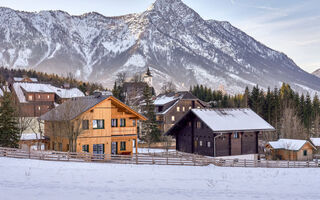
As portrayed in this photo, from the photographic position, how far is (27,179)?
61.4 ft

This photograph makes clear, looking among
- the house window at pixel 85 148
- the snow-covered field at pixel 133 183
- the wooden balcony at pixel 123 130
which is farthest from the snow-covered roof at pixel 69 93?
the snow-covered field at pixel 133 183

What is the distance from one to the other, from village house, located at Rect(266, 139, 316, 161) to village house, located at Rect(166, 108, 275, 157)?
34.9ft

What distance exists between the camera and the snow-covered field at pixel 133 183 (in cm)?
1641

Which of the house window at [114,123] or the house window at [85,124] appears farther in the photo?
the house window at [114,123]

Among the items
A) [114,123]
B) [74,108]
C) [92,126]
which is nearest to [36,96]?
[114,123]

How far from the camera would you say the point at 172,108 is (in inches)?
2874

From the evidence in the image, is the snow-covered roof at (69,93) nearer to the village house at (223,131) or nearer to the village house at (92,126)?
the village house at (223,131)

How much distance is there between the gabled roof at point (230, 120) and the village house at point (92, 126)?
996cm

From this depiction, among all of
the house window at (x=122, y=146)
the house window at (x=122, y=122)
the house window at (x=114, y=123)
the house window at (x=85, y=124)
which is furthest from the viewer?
the house window at (x=122, y=122)

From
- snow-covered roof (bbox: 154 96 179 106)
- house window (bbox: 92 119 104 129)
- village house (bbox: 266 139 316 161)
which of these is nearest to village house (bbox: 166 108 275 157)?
village house (bbox: 266 139 316 161)

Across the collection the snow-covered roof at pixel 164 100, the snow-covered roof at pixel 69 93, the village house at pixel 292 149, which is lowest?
the village house at pixel 292 149

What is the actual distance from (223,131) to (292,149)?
17115 mm

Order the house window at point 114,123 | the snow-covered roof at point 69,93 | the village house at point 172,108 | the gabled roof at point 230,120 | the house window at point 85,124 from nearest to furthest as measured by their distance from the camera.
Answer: the house window at point 85,124 → the house window at point 114,123 → the gabled roof at point 230,120 → the village house at point 172,108 → the snow-covered roof at point 69,93

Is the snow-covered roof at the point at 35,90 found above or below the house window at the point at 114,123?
above
